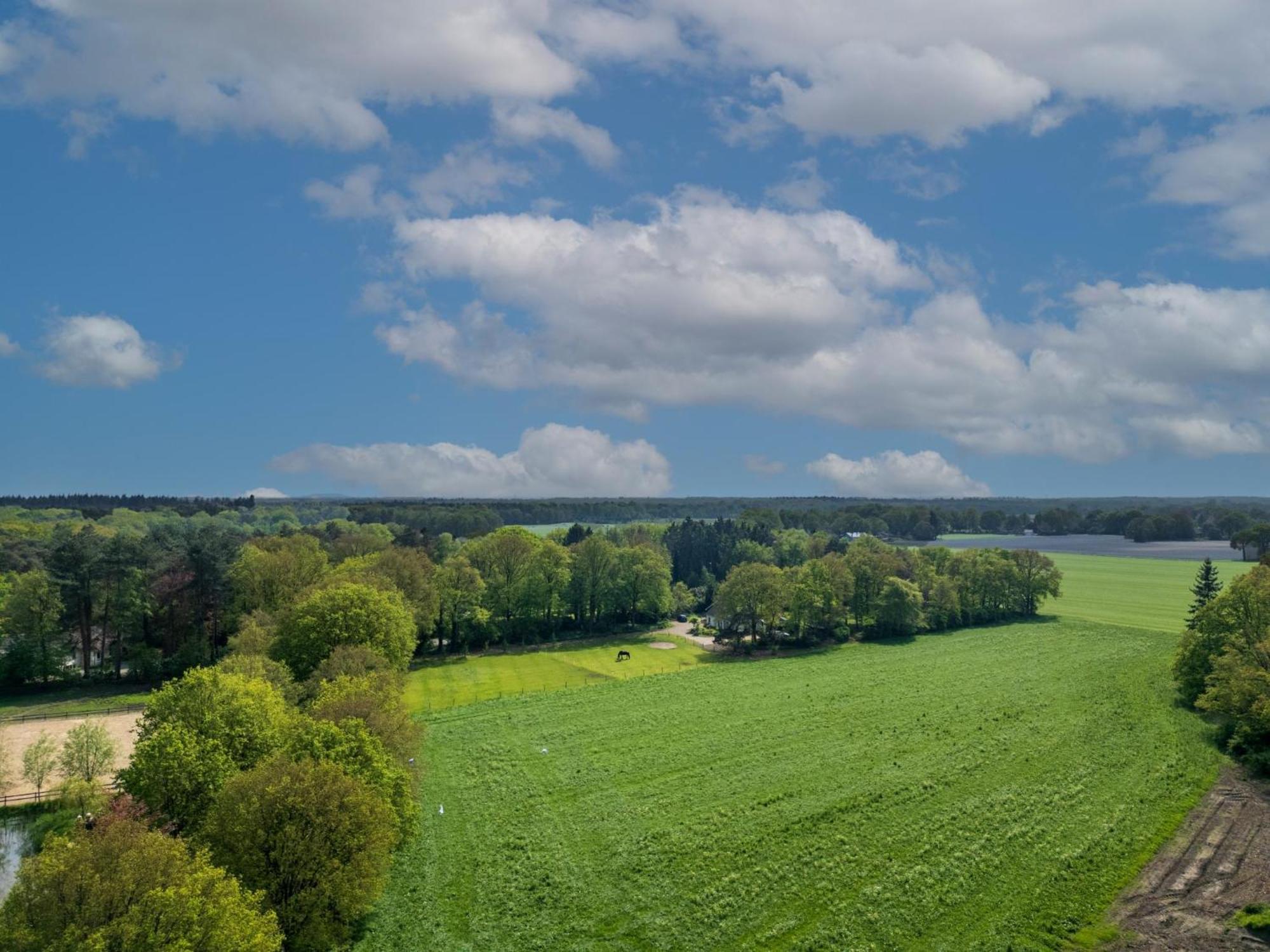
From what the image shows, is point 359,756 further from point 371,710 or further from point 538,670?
point 538,670


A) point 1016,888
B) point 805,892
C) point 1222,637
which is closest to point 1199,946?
point 1016,888

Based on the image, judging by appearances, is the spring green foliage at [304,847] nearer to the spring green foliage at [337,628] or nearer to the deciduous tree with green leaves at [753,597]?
the spring green foliage at [337,628]

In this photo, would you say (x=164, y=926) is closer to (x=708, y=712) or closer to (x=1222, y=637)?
(x=708, y=712)

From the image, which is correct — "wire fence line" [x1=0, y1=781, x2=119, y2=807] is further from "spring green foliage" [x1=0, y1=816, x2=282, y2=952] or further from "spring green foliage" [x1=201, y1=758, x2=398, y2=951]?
"spring green foliage" [x1=0, y1=816, x2=282, y2=952]

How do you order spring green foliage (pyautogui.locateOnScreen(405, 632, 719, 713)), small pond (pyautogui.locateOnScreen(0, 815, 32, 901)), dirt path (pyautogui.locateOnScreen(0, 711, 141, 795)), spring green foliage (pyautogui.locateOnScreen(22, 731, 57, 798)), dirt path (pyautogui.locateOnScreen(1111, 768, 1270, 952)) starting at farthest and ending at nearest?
spring green foliage (pyautogui.locateOnScreen(405, 632, 719, 713)) < dirt path (pyautogui.locateOnScreen(0, 711, 141, 795)) < spring green foliage (pyautogui.locateOnScreen(22, 731, 57, 798)) < small pond (pyautogui.locateOnScreen(0, 815, 32, 901)) < dirt path (pyautogui.locateOnScreen(1111, 768, 1270, 952))

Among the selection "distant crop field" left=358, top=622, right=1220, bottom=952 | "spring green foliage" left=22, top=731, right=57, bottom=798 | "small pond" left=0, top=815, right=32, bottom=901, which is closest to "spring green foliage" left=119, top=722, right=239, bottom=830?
"small pond" left=0, top=815, right=32, bottom=901

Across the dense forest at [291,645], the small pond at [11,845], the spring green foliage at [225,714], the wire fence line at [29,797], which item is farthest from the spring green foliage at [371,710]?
the small pond at [11,845]
